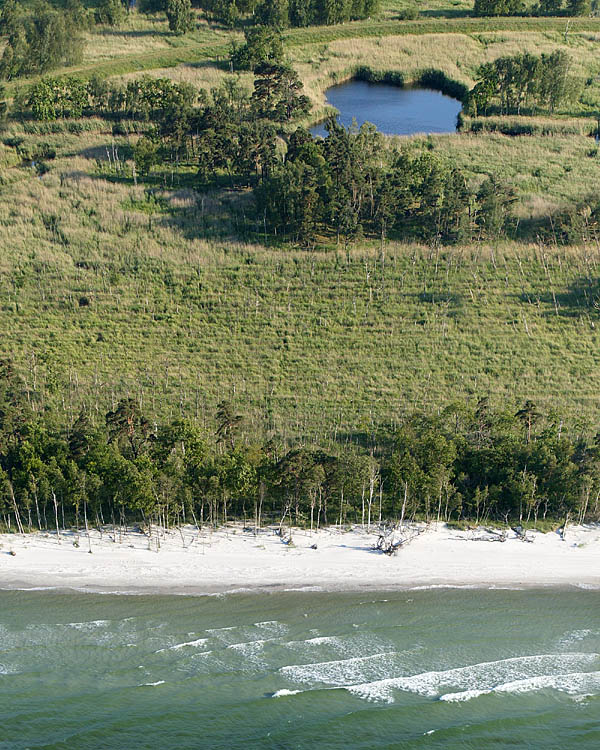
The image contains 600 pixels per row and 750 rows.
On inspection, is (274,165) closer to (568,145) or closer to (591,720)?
(568,145)

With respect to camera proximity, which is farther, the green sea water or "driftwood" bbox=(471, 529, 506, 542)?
"driftwood" bbox=(471, 529, 506, 542)

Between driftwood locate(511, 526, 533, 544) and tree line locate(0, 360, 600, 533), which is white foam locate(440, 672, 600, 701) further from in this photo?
tree line locate(0, 360, 600, 533)

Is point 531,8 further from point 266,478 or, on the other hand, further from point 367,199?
point 266,478

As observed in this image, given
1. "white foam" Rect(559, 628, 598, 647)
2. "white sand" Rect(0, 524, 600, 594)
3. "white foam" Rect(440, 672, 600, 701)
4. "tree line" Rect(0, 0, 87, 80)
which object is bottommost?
"white foam" Rect(440, 672, 600, 701)

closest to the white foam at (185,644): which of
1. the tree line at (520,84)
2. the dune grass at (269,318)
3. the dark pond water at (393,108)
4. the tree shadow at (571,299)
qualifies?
the dune grass at (269,318)

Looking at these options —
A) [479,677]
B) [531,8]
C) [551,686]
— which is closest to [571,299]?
[551,686]

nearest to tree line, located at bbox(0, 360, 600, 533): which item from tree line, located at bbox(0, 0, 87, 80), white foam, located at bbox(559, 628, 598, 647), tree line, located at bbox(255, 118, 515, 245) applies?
white foam, located at bbox(559, 628, 598, 647)

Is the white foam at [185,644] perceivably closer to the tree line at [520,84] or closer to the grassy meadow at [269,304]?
the grassy meadow at [269,304]
